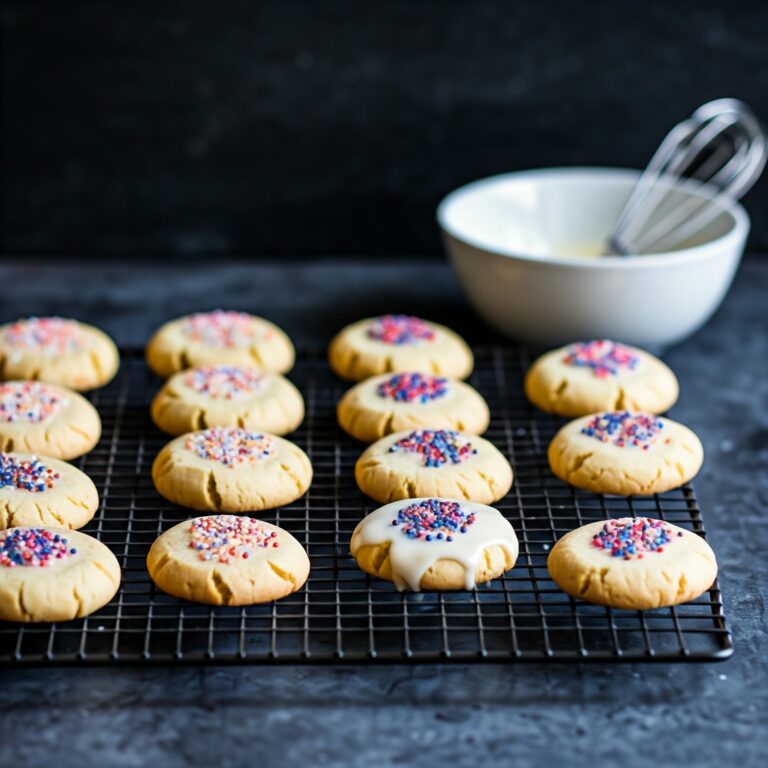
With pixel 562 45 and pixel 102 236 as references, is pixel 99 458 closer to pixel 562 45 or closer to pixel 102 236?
pixel 102 236

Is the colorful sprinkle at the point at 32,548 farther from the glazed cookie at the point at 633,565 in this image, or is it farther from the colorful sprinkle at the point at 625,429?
the colorful sprinkle at the point at 625,429

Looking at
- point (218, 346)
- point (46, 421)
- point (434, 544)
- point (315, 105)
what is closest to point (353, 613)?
point (434, 544)

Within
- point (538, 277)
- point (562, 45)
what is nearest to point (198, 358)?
point (538, 277)

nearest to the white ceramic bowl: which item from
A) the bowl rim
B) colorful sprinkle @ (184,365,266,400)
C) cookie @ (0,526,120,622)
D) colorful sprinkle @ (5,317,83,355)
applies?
the bowl rim

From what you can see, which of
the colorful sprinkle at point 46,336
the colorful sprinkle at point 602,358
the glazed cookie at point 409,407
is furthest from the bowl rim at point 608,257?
the colorful sprinkle at point 46,336

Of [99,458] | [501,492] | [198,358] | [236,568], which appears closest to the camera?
[236,568]

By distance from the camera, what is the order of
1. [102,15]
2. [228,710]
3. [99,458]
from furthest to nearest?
[102,15], [99,458], [228,710]

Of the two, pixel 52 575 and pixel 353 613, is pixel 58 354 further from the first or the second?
pixel 353 613
